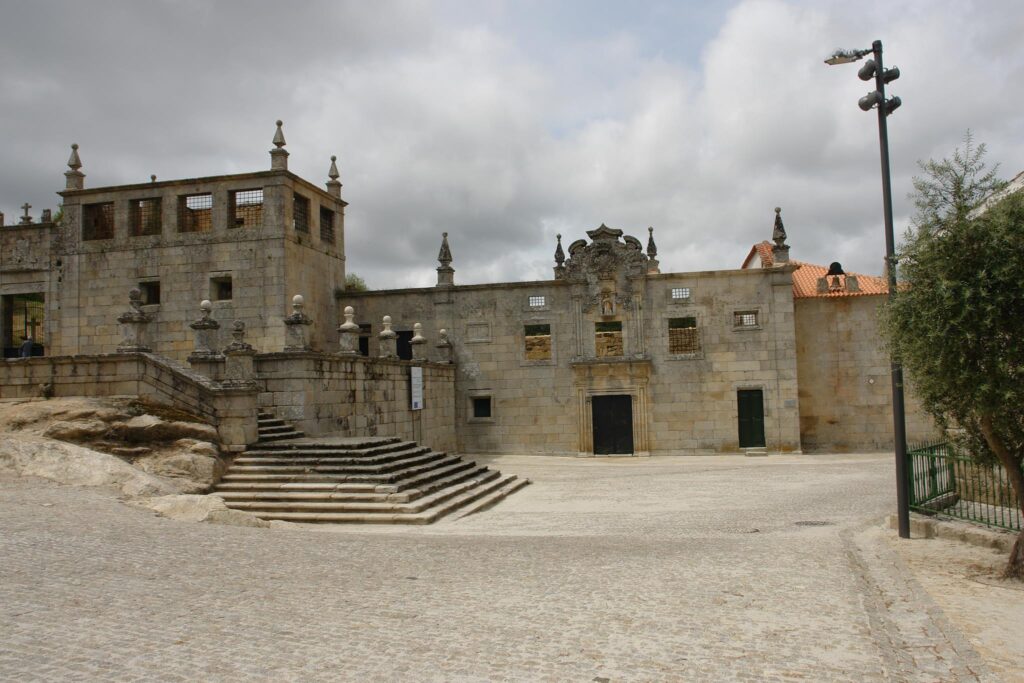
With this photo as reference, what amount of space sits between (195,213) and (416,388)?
878 cm

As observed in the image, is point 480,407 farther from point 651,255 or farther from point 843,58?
point 843,58

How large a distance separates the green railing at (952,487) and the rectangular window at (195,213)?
19.7 meters

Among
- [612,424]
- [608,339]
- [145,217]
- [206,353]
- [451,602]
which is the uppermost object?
[145,217]

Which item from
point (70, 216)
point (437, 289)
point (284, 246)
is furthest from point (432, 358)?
point (70, 216)

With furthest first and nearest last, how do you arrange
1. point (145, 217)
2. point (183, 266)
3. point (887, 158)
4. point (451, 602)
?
point (145, 217)
point (183, 266)
point (887, 158)
point (451, 602)

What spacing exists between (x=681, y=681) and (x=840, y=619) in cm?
216

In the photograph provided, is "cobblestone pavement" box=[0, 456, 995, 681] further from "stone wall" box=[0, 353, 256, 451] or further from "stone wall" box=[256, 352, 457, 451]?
"stone wall" box=[256, 352, 457, 451]

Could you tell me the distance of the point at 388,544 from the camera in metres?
9.57

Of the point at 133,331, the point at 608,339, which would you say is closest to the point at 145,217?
the point at 133,331

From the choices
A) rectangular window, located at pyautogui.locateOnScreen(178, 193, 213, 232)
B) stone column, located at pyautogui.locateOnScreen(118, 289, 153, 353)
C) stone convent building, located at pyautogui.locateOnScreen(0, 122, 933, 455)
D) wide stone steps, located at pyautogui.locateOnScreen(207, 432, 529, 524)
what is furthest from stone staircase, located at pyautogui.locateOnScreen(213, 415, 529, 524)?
rectangular window, located at pyautogui.locateOnScreen(178, 193, 213, 232)

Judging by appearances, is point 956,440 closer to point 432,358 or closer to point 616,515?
point 616,515

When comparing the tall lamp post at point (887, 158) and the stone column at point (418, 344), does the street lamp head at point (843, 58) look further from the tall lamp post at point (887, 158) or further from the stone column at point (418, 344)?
the stone column at point (418, 344)

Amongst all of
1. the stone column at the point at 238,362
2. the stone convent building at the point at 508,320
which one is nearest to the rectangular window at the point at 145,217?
the stone convent building at the point at 508,320

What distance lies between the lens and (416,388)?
21.7 m
